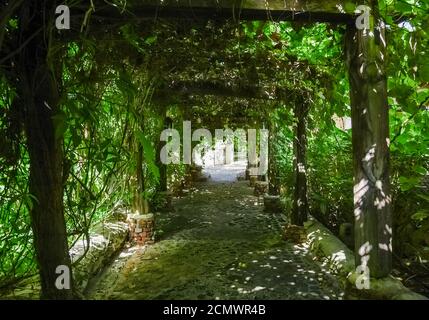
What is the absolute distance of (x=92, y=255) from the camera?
481 centimetres

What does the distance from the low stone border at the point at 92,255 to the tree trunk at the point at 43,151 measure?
411 mm

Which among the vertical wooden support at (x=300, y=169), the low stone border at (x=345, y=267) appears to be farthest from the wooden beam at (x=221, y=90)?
the low stone border at (x=345, y=267)

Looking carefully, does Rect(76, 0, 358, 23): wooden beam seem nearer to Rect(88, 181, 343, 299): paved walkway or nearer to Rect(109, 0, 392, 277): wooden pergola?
Rect(109, 0, 392, 277): wooden pergola

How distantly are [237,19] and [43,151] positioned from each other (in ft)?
5.85

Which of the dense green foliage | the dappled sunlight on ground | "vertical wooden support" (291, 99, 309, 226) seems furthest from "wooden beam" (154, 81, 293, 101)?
the dappled sunlight on ground

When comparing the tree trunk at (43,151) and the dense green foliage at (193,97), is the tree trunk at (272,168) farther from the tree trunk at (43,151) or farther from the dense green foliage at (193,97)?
the tree trunk at (43,151)

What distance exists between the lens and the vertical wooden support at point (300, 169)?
6742 millimetres

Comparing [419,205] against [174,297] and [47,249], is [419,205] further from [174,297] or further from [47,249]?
[47,249]

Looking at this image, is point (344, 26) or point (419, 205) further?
point (419, 205)

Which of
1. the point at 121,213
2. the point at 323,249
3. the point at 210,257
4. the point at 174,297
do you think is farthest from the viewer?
the point at 121,213

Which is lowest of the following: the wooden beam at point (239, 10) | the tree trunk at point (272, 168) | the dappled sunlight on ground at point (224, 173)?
the dappled sunlight on ground at point (224, 173)

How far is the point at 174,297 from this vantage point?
421cm
